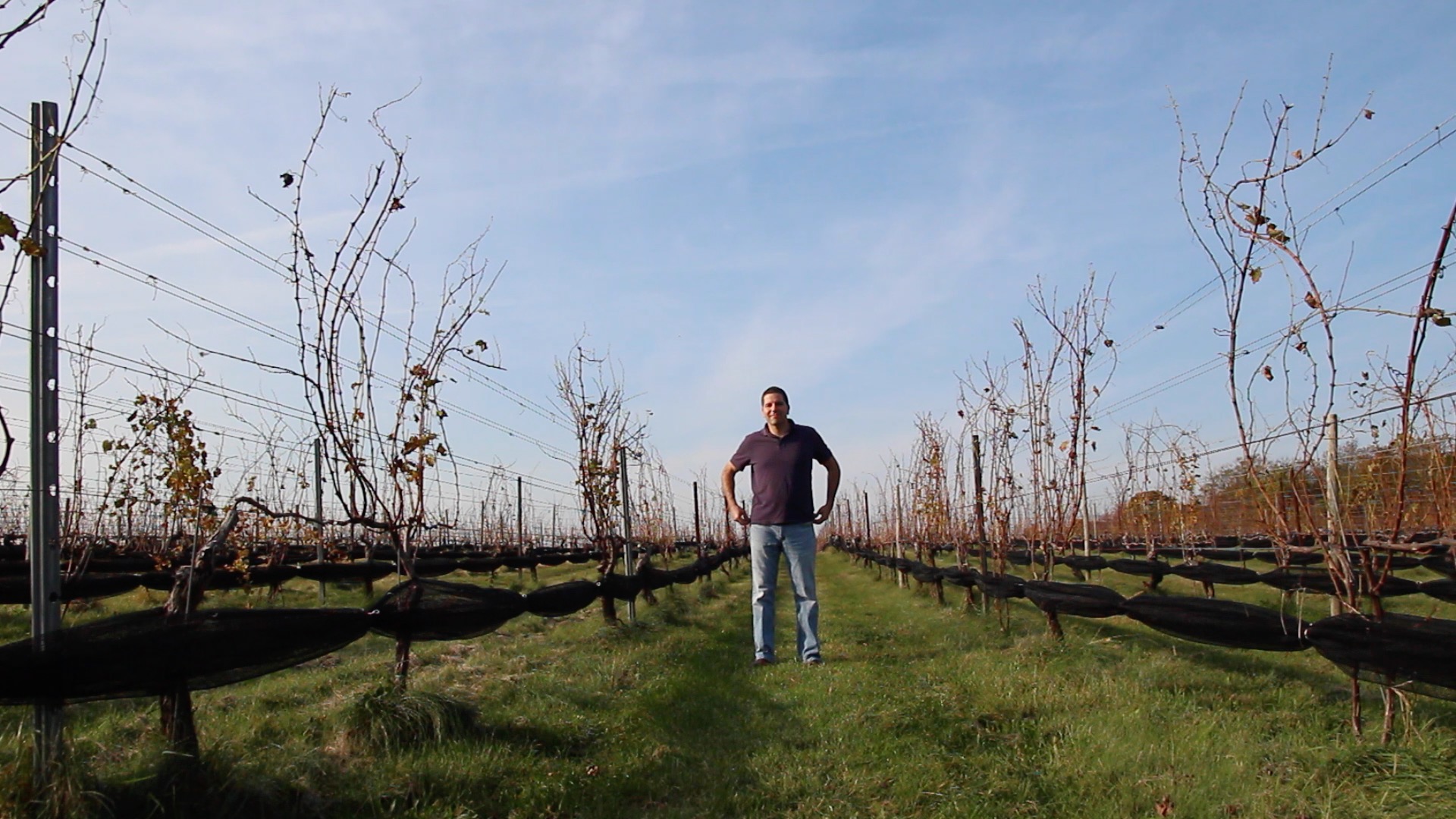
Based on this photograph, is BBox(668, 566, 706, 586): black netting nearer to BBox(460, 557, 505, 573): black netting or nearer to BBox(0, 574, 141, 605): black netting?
BBox(460, 557, 505, 573): black netting

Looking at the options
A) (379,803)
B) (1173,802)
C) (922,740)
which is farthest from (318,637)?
(1173,802)

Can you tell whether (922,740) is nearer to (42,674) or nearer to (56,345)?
(42,674)

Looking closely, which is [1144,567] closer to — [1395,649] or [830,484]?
[830,484]

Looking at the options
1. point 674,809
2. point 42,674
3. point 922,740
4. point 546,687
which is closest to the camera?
point 42,674

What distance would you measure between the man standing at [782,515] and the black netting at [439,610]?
→ 192 centimetres

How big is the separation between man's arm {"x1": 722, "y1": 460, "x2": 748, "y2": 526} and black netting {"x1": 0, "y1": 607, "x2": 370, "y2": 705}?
3174mm

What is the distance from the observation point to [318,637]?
3.42m

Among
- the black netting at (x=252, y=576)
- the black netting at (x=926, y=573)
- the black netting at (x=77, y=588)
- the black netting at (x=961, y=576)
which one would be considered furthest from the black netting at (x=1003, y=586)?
the black netting at (x=77, y=588)

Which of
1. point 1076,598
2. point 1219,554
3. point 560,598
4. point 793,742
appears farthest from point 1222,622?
point 1219,554

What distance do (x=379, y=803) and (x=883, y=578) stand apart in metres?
19.3

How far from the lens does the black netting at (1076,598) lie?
5.57 metres

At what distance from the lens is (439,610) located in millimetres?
4352

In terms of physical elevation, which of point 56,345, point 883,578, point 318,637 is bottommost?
point 883,578

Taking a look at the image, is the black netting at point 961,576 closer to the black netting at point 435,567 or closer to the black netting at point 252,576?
the black netting at point 252,576
